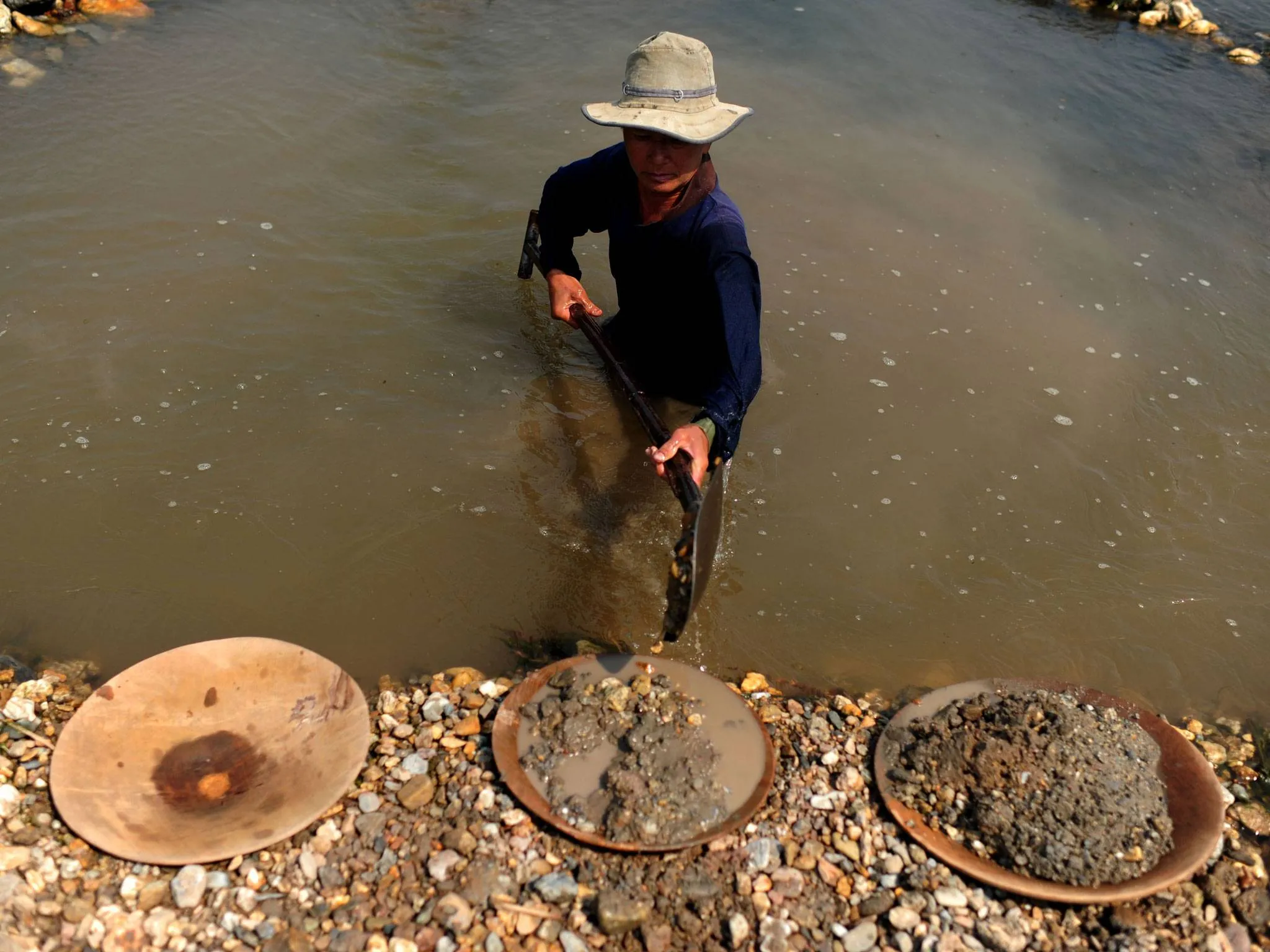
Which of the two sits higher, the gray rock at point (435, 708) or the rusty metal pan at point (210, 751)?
the rusty metal pan at point (210, 751)

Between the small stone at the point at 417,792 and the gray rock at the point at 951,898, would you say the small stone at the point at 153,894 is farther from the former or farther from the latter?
the gray rock at the point at 951,898

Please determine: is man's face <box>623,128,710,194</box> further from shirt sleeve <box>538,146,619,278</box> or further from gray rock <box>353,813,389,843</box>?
gray rock <box>353,813,389,843</box>

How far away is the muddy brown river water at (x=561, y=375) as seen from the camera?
377 centimetres

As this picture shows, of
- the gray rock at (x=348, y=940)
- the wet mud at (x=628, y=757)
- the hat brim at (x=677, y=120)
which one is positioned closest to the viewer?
the gray rock at (x=348, y=940)

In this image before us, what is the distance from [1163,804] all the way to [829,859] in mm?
972

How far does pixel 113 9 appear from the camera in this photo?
25.8ft

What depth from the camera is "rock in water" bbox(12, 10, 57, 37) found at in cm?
745

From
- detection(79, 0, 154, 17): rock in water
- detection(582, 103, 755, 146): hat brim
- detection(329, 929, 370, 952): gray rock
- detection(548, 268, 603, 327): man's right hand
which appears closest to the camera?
detection(329, 929, 370, 952): gray rock

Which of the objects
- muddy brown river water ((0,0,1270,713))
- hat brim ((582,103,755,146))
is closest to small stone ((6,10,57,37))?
muddy brown river water ((0,0,1270,713))

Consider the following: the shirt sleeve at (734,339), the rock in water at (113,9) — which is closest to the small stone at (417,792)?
the shirt sleeve at (734,339)

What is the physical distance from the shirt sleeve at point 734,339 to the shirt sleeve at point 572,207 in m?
0.75

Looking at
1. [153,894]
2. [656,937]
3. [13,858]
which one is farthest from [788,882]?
[13,858]

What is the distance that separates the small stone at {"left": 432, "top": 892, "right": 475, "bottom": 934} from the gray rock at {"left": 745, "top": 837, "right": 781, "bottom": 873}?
2.48ft

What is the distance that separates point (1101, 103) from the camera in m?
8.38
